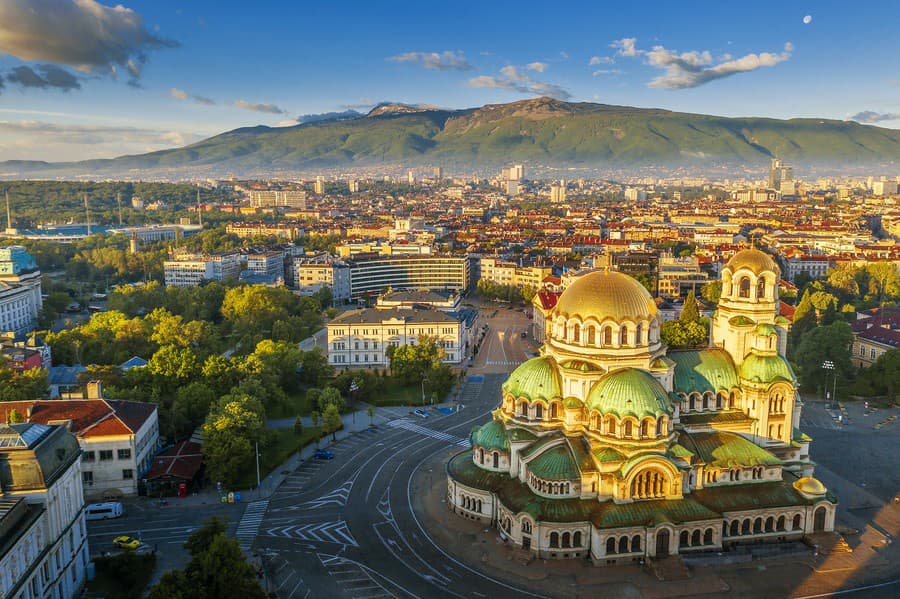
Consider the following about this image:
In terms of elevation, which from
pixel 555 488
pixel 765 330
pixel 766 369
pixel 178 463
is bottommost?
pixel 178 463

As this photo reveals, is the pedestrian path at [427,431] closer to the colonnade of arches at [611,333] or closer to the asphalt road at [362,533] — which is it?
the asphalt road at [362,533]

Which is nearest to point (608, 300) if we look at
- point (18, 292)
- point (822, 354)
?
point (822, 354)

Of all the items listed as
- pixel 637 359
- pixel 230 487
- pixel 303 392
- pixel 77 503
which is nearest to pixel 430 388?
pixel 303 392

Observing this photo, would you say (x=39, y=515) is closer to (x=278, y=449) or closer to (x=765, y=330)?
(x=278, y=449)

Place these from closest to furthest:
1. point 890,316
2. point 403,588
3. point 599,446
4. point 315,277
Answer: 1. point 403,588
2. point 599,446
3. point 890,316
4. point 315,277

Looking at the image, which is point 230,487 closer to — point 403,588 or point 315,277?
point 403,588

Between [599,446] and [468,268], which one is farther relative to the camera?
[468,268]
